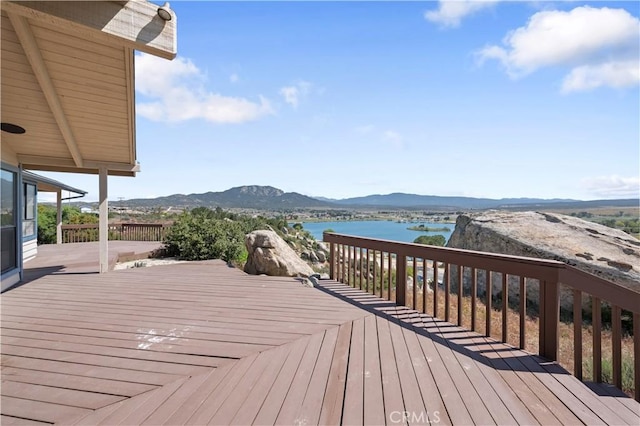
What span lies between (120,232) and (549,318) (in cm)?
1423

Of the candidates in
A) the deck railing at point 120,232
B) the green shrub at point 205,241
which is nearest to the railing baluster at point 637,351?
the green shrub at point 205,241

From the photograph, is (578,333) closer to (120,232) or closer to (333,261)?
(333,261)

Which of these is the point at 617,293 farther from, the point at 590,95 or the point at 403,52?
the point at 590,95

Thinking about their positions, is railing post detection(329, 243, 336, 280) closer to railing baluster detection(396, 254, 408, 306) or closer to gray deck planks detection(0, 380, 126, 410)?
railing baluster detection(396, 254, 408, 306)

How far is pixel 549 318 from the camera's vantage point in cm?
255

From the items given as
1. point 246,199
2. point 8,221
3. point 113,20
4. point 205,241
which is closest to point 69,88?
point 113,20

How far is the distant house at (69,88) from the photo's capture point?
2.73m

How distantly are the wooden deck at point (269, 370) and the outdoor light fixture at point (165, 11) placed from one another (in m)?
2.93

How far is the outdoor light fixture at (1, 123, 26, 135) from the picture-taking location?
443 centimetres

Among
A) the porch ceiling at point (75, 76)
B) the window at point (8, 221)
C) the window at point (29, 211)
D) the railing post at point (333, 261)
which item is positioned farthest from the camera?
the window at point (29, 211)

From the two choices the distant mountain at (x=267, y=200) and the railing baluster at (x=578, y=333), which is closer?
the railing baluster at (x=578, y=333)

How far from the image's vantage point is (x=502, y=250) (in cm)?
659

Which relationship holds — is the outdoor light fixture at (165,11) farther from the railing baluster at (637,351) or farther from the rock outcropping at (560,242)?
the rock outcropping at (560,242)

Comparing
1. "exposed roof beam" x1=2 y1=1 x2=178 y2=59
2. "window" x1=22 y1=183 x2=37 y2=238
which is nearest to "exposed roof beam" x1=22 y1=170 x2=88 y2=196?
"window" x1=22 y1=183 x2=37 y2=238
